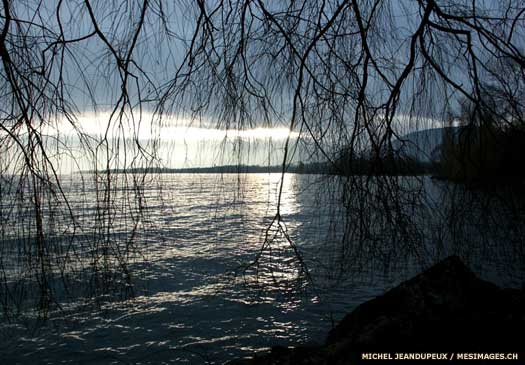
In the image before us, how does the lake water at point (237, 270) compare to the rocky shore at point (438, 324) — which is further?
the rocky shore at point (438, 324)

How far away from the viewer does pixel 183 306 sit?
7.54m

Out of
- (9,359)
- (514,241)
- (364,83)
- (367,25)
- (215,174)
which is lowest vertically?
(9,359)

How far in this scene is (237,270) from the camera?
316 inches

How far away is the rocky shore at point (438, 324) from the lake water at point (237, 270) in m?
0.32

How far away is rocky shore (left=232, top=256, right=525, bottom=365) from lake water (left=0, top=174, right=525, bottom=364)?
0.32m

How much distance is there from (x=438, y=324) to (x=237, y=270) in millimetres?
5775

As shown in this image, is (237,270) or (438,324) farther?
(237,270)

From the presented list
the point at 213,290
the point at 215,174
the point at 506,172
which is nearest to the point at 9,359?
the point at 213,290

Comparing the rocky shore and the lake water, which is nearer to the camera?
the lake water

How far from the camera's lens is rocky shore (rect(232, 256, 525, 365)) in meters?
2.50

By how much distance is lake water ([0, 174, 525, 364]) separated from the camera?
7.53 feet

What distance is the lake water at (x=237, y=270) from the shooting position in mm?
2295

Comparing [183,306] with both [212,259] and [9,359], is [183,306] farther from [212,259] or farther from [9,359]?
[212,259]

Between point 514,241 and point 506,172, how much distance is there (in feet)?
1.64
